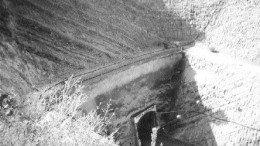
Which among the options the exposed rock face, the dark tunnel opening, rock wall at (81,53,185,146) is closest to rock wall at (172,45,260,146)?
rock wall at (81,53,185,146)

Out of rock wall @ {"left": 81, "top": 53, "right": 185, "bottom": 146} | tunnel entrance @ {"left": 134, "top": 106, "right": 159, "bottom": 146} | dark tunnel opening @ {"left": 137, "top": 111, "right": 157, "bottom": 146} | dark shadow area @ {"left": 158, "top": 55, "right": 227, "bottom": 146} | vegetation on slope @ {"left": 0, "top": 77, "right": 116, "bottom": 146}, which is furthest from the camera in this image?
dark tunnel opening @ {"left": 137, "top": 111, "right": 157, "bottom": 146}

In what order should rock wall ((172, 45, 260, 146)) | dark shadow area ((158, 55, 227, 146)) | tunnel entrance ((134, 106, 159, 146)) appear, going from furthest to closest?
tunnel entrance ((134, 106, 159, 146)), dark shadow area ((158, 55, 227, 146)), rock wall ((172, 45, 260, 146))

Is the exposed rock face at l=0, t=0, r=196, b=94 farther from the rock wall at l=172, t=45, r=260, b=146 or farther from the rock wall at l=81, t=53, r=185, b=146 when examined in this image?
the rock wall at l=172, t=45, r=260, b=146

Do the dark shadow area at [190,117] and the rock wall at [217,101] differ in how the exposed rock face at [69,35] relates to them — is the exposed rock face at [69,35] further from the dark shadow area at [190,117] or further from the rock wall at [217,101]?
the dark shadow area at [190,117]

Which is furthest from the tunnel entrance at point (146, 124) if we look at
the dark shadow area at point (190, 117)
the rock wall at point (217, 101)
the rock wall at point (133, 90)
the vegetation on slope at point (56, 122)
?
the vegetation on slope at point (56, 122)

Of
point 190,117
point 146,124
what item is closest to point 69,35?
point 146,124

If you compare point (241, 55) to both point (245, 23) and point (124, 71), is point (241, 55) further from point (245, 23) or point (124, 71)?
point (124, 71)
